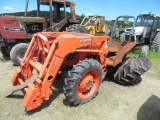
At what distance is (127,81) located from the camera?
4590 mm

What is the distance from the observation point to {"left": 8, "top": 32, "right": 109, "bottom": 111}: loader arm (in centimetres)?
325

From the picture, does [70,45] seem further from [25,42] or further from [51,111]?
[25,42]

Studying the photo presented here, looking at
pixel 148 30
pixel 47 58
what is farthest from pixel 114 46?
pixel 148 30

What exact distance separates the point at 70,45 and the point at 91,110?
1.27m

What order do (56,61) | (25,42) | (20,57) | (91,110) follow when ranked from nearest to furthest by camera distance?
(56,61), (91,110), (20,57), (25,42)

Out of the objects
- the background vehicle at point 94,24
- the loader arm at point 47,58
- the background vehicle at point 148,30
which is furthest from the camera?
the background vehicle at point 94,24

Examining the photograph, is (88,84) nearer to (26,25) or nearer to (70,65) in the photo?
(70,65)

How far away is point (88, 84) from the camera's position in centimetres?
383

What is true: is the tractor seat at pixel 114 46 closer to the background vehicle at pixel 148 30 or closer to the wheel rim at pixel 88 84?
the wheel rim at pixel 88 84

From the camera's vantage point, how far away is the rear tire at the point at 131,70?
4.42 metres

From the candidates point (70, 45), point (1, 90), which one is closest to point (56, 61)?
point (70, 45)

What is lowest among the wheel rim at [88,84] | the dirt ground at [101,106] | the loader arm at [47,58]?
the dirt ground at [101,106]

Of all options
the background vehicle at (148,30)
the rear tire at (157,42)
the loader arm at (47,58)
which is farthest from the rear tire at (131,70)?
the rear tire at (157,42)

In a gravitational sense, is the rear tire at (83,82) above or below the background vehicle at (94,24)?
below
